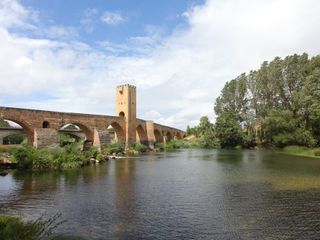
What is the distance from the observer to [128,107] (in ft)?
166

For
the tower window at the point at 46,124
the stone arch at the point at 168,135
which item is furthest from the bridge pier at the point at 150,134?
the tower window at the point at 46,124

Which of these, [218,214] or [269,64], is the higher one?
[269,64]

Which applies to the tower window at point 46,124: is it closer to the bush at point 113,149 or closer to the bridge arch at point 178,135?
the bush at point 113,149

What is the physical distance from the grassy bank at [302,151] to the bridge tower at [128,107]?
22.5 meters

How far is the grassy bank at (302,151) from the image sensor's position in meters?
33.9

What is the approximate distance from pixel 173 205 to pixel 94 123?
3136 centimetres

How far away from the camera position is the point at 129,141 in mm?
49906

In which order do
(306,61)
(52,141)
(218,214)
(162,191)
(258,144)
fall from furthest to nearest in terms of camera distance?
(258,144) < (306,61) < (52,141) < (162,191) < (218,214)

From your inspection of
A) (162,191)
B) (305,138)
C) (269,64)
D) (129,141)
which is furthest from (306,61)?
(162,191)

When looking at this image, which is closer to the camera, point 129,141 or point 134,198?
point 134,198

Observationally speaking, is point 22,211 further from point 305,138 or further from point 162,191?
point 305,138

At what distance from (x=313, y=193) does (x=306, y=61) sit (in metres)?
37.5

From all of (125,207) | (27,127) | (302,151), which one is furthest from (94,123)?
(125,207)

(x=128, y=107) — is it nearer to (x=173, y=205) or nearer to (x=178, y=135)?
(x=178, y=135)
